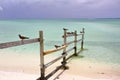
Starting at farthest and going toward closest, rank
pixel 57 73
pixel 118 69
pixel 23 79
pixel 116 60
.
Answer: pixel 116 60
pixel 118 69
pixel 57 73
pixel 23 79

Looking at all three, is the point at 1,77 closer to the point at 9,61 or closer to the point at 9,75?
the point at 9,75

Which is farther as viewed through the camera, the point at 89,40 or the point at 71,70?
the point at 89,40

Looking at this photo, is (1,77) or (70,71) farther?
(70,71)

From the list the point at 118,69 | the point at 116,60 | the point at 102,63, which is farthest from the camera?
the point at 116,60

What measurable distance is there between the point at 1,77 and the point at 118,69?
5.43 metres

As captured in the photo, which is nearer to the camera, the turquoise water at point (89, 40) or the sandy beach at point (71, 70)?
the sandy beach at point (71, 70)

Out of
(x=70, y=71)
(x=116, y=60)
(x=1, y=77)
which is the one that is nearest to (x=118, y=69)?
(x=116, y=60)

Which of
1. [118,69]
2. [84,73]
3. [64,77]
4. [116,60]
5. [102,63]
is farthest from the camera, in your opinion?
[116,60]

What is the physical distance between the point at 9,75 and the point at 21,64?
→ 8.29ft

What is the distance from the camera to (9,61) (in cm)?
966

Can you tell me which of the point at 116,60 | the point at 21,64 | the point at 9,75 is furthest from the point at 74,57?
the point at 9,75

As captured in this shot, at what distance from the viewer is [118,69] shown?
27.9 ft

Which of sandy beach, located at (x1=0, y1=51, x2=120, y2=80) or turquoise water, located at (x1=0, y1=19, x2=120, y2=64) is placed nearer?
sandy beach, located at (x1=0, y1=51, x2=120, y2=80)

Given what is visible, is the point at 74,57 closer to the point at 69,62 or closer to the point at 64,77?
the point at 69,62
